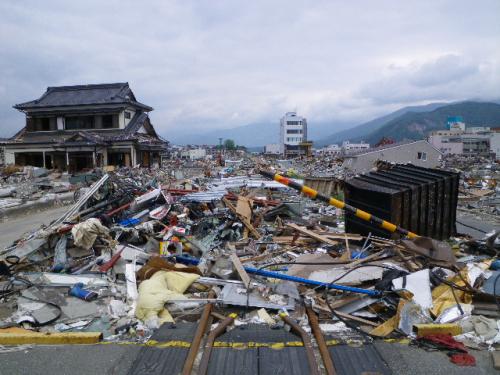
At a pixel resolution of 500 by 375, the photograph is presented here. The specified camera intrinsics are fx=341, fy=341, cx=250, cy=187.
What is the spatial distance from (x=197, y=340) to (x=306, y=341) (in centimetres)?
116

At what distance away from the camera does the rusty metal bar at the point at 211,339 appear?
3191 millimetres

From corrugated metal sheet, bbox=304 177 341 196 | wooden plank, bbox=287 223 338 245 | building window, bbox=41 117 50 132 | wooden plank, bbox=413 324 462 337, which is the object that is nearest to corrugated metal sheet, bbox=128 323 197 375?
wooden plank, bbox=413 324 462 337

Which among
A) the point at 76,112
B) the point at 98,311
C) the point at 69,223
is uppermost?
the point at 76,112

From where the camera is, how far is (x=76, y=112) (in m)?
30.4

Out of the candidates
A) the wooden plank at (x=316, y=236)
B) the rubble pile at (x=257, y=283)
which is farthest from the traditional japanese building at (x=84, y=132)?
the wooden plank at (x=316, y=236)

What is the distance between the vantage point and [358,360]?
3.38 metres

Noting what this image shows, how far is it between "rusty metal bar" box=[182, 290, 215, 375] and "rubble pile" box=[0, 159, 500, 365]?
0.17 metres

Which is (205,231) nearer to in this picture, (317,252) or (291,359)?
(317,252)

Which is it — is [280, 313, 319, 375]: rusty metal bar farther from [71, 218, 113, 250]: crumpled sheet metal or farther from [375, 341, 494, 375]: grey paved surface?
[71, 218, 113, 250]: crumpled sheet metal

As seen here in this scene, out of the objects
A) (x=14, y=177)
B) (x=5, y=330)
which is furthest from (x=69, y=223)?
(x=14, y=177)

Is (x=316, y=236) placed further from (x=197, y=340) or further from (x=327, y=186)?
(x=327, y=186)

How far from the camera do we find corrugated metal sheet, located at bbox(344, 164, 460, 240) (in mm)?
6906

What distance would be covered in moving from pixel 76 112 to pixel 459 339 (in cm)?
3307

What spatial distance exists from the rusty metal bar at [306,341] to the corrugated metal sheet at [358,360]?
22 centimetres
